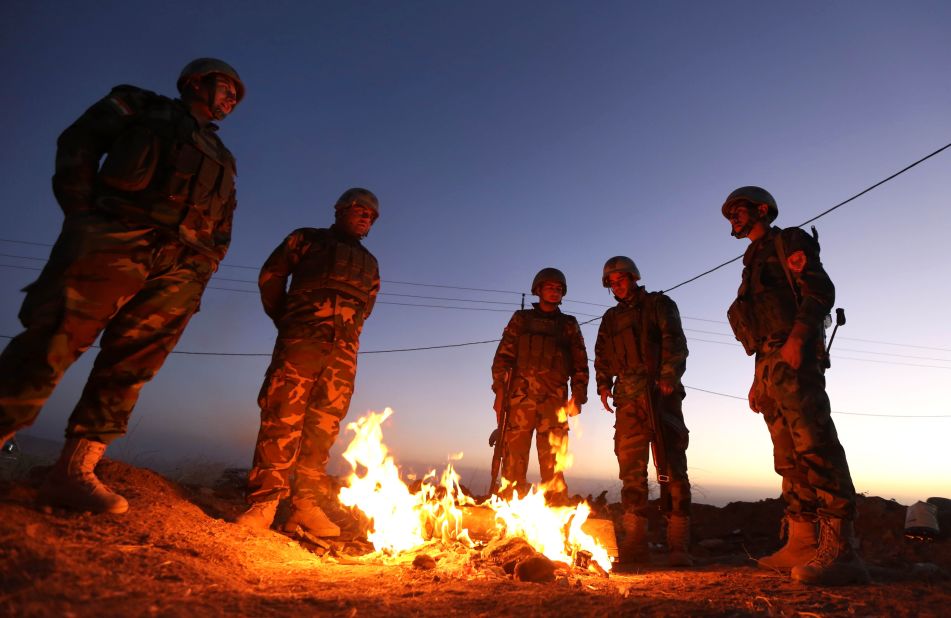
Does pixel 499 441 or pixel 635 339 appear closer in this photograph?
pixel 635 339

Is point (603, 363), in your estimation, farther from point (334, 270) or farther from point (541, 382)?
point (334, 270)

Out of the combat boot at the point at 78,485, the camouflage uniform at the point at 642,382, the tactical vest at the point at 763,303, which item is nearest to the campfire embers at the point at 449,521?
the camouflage uniform at the point at 642,382

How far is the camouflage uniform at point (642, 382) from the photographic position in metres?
5.10

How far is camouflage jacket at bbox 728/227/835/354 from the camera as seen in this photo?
3764 millimetres

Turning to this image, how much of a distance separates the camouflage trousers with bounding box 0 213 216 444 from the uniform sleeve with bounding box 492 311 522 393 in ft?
12.8

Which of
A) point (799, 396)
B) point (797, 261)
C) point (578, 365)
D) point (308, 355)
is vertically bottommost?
point (799, 396)

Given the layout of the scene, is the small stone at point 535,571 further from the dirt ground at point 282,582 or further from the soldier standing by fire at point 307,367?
the soldier standing by fire at point 307,367

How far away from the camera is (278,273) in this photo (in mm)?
4898

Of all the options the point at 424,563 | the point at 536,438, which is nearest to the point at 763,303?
the point at 536,438

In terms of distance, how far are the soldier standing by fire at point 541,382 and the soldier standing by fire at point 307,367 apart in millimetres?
2171

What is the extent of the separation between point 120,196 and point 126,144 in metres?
0.35

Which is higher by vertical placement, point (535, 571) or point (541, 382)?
point (541, 382)

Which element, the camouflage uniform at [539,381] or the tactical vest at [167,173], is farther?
the camouflage uniform at [539,381]

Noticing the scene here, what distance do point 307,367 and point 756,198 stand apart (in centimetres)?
447
